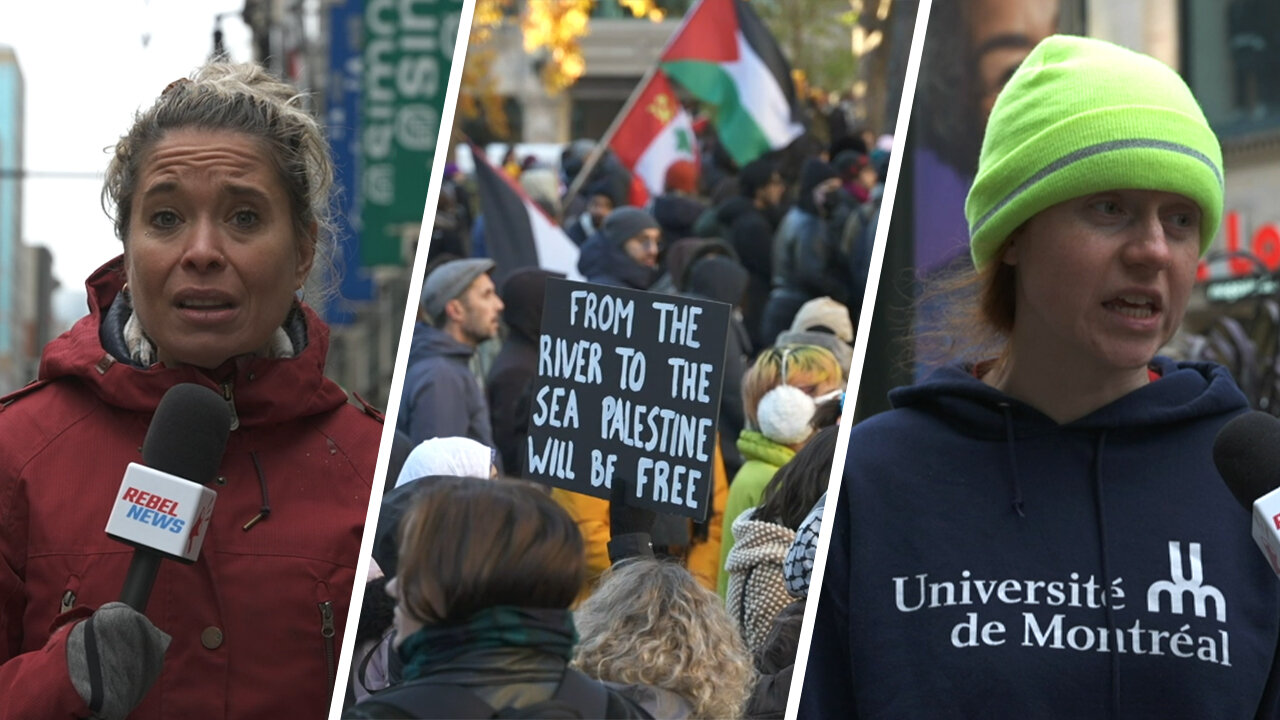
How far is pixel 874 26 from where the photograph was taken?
45.0 feet

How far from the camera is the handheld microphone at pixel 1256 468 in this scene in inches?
99.2

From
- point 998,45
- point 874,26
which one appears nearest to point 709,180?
point 874,26

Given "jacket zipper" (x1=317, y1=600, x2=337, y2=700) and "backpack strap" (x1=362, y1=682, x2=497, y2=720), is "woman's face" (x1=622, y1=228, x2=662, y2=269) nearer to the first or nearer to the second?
"jacket zipper" (x1=317, y1=600, x2=337, y2=700)

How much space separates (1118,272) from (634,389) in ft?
2.32

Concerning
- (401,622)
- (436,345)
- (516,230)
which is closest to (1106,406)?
(401,622)

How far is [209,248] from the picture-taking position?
3088mm

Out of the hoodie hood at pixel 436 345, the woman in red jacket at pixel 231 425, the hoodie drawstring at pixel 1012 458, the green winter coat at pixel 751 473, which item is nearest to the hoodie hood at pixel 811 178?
the hoodie hood at pixel 436 345

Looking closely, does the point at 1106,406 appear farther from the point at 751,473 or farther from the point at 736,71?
the point at 736,71

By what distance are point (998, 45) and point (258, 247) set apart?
4.29 metres

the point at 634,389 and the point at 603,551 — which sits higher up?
the point at 634,389

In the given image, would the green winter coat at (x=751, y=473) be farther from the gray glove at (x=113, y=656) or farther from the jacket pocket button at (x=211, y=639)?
the gray glove at (x=113, y=656)

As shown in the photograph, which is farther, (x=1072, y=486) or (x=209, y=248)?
(x=209, y=248)

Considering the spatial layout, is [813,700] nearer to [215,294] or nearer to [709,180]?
[215,294]

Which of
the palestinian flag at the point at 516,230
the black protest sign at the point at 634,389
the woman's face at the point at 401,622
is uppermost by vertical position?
the palestinian flag at the point at 516,230
